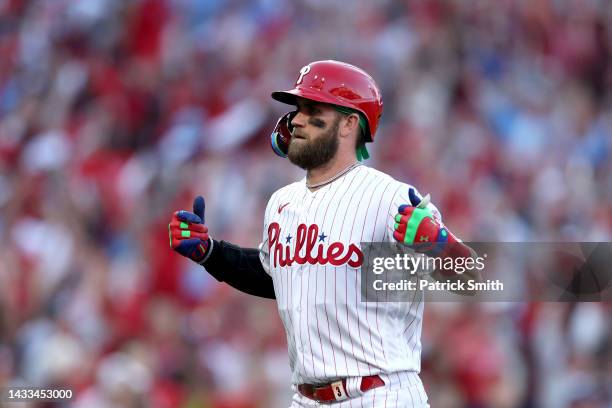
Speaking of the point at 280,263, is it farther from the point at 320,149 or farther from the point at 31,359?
the point at 31,359

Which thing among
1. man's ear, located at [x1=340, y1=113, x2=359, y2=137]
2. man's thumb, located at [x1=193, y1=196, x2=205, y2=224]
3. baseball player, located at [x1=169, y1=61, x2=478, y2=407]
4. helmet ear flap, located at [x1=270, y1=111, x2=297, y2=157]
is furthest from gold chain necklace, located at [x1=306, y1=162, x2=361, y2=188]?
man's thumb, located at [x1=193, y1=196, x2=205, y2=224]

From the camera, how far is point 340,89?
12.5ft

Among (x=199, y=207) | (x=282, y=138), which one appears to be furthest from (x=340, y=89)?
(x=199, y=207)

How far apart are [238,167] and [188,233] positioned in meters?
4.10

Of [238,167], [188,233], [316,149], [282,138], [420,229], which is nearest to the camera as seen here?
[420,229]

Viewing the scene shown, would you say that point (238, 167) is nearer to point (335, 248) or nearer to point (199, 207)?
point (199, 207)

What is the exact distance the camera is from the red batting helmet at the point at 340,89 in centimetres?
379

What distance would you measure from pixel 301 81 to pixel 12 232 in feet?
15.1

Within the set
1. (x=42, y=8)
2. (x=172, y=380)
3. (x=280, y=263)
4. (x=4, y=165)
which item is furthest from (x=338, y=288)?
(x=42, y=8)

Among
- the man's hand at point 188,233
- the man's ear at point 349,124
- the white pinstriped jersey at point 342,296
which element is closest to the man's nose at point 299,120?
the man's ear at point 349,124

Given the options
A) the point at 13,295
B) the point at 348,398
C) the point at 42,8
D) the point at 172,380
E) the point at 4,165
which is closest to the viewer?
the point at 348,398

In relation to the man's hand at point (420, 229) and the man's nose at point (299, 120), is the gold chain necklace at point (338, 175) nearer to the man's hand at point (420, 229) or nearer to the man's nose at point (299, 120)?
the man's nose at point (299, 120)

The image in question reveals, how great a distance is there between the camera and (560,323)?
6605mm

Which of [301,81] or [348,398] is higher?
[301,81]
